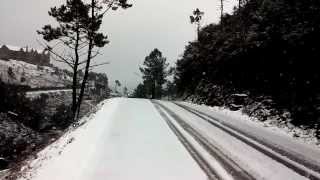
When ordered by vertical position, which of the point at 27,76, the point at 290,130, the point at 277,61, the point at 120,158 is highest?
the point at 27,76

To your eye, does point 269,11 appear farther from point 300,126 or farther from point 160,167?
point 160,167

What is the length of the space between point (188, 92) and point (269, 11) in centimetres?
2191

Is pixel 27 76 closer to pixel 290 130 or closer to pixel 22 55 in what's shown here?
pixel 22 55

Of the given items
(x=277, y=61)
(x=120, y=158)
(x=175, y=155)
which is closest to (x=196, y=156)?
(x=175, y=155)

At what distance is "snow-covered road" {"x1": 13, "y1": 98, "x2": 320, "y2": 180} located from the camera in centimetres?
920

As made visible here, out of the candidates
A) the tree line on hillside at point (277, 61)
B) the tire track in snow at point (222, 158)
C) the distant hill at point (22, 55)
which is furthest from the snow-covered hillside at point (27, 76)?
the tire track in snow at point (222, 158)

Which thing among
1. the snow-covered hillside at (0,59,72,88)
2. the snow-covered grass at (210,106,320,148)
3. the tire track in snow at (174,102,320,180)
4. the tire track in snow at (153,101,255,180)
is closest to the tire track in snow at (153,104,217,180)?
the tire track in snow at (153,101,255,180)

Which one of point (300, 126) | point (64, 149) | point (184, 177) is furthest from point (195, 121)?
point (184, 177)

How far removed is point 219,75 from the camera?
33375 mm

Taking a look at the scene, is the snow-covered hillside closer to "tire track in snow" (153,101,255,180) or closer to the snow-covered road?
the snow-covered road

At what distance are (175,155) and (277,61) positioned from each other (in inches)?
566

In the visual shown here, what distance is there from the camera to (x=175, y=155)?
1106 centimetres

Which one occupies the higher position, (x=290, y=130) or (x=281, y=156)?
(x=290, y=130)

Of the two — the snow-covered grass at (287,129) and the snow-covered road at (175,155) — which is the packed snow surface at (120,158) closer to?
the snow-covered road at (175,155)
